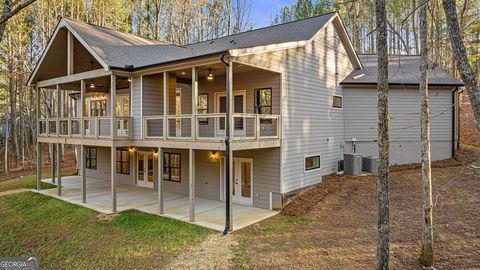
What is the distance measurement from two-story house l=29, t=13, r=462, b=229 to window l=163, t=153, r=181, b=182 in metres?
0.05

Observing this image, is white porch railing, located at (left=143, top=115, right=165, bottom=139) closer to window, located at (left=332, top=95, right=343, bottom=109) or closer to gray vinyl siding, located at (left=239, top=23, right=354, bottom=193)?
gray vinyl siding, located at (left=239, top=23, right=354, bottom=193)

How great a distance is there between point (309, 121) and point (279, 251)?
257 inches

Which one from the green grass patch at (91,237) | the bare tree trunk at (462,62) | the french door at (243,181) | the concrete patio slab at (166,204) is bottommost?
the green grass patch at (91,237)

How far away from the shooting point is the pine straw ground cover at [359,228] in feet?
22.7

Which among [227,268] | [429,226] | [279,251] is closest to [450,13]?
[429,226]

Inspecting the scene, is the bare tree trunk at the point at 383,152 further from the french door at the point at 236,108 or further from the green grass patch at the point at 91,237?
the french door at the point at 236,108

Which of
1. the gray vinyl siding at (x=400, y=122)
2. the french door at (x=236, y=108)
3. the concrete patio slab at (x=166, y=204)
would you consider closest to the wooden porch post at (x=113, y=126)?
the concrete patio slab at (x=166, y=204)

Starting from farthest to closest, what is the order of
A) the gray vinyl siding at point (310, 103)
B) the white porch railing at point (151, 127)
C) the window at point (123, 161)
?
1. the window at point (123, 161)
2. the white porch railing at point (151, 127)
3. the gray vinyl siding at point (310, 103)

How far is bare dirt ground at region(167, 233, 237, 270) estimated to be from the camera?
6.84 m

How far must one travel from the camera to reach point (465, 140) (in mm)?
19672

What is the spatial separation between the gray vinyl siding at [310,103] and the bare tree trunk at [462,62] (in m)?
5.75

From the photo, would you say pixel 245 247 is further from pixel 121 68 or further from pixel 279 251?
pixel 121 68

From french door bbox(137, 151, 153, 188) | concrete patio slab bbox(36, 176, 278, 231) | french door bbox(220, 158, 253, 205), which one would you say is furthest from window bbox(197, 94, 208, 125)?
concrete patio slab bbox(36, 176, 278, 231)

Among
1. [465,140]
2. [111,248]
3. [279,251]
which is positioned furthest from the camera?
[465,140]
